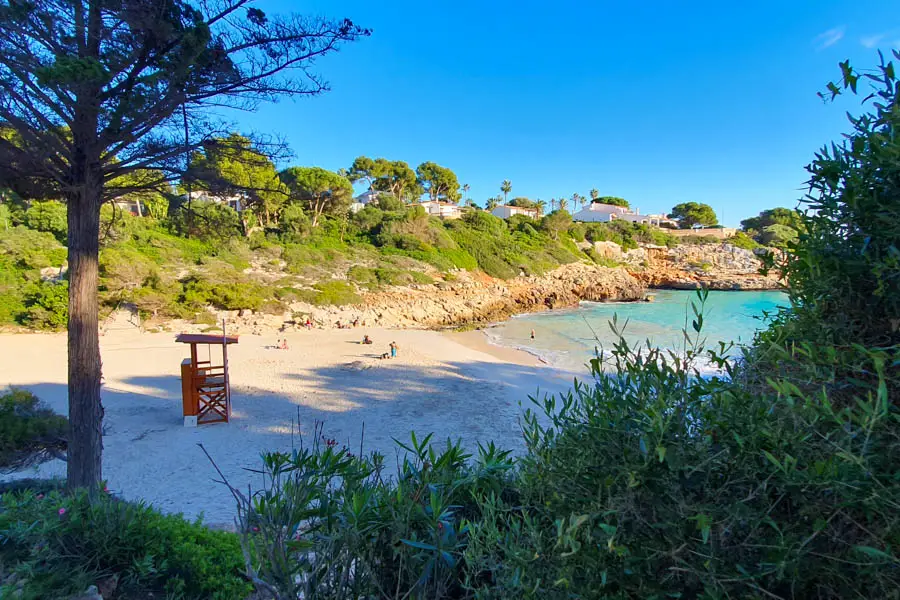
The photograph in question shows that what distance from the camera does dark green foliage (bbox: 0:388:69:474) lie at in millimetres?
5785

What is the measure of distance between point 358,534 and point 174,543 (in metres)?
2.49

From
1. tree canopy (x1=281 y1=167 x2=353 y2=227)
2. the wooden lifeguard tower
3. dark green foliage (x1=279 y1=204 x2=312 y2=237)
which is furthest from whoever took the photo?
tree canopy (x1=281 y1=167 x2=353 y2=227)

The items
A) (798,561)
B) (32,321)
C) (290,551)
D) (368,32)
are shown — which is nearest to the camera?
(798,561)

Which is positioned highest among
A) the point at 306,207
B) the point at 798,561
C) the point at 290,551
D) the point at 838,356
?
the point at 306,207

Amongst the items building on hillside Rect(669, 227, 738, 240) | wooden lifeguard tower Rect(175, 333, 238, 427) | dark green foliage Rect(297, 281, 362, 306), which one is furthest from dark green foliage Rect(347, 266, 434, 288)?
building on hillside Rect(669, 227, 738, 240)

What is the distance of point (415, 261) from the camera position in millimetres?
31547

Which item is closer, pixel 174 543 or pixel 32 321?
pixel 174 543

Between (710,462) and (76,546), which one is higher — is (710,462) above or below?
above

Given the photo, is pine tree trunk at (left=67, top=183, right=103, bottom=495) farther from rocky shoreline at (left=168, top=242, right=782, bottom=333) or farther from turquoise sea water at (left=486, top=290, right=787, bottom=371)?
rocky shoreline at (left=168, top=242, right=782, bottom=333)

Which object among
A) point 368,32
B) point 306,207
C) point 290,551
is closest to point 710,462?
point 290,551

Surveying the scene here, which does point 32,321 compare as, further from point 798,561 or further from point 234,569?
point 798,561

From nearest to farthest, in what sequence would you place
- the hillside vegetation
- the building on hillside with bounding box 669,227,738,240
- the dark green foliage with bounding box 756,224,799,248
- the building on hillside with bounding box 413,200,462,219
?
the dark green foliage with bounding box 756,224,799,248 < the hillside vegetation < the building on hillside with bounding box 413,200,462,219 < the building on hillside with bounding box 669,227,738,240

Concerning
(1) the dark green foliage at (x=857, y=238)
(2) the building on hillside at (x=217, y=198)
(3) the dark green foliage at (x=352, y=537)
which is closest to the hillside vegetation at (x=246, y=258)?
(2) the building on hillside at (x=217, y=198)

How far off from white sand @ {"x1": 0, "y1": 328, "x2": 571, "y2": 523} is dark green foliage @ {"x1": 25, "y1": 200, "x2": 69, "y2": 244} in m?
8.97
